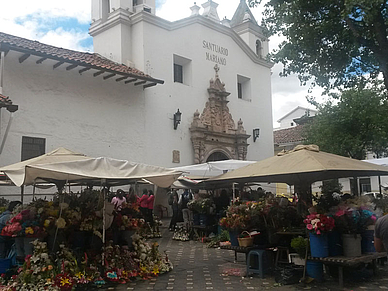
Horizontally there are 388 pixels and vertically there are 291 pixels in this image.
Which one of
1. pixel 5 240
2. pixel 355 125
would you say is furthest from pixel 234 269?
pixel 355 125

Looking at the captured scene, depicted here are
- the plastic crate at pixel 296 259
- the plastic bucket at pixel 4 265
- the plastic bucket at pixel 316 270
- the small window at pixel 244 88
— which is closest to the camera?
the plastic bucket at pixel 316 270

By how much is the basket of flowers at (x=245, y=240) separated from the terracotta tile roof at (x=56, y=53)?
8.89 m

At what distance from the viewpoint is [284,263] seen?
7.60 meters

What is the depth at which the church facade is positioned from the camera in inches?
539

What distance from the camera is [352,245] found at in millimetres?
6605

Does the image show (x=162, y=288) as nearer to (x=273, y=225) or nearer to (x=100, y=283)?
(x=100, y=283)

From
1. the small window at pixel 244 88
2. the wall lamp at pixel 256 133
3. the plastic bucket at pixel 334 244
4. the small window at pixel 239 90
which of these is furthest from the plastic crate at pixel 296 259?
the small window at pixel 239 90

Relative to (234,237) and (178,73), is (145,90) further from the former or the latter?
(234,237)

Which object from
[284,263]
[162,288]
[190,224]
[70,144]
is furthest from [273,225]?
[70,144]

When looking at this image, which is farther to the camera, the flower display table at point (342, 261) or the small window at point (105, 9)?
the small window at point (105, 9)

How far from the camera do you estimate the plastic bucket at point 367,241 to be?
6.81 metres

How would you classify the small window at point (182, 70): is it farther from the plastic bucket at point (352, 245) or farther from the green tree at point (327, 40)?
the plastic bucket at point (352, 245)

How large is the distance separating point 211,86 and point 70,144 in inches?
310

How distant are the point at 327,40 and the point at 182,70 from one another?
9528 millimetres
